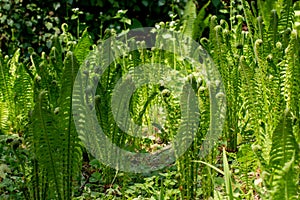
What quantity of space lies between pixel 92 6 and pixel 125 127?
2931 mm

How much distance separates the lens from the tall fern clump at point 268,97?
1.42m

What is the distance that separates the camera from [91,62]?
2.66 meters

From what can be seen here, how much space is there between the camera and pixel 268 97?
1980mm

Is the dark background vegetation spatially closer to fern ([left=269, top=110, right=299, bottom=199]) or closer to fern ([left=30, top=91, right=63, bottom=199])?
fern ([left=30, top=91, right=63, bottom=199])

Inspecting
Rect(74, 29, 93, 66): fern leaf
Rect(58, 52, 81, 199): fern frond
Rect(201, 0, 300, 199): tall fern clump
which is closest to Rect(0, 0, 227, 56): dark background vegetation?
Rect(74, 29, 93, 66): fern leaf

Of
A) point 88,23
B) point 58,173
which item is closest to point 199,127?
point 58,173

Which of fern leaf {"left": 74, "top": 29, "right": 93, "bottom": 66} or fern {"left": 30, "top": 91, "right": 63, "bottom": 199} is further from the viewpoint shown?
fern leaf {"left": 74, "top": 29, "right": 93, "bottom": 66}

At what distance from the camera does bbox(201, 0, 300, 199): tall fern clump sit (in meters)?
1.42

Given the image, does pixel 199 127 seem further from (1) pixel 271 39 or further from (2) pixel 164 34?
(2) pixel 164 34

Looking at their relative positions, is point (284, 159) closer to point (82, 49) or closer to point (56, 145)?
point (56, 145)

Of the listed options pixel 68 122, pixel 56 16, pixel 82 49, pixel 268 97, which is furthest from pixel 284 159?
pixel 56 16

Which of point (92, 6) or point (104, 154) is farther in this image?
point (92, 6)

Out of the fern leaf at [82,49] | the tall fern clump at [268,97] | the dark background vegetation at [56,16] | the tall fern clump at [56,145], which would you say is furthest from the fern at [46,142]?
the dark background vegetation at [56,16]

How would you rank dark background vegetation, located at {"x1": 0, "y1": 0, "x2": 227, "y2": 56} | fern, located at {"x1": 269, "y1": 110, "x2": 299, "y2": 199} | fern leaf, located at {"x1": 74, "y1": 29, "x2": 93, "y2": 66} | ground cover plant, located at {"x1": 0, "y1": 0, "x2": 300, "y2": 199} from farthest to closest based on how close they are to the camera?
1. dark background vegetation, located at {"x1": 0, "y1": 0, "x2": 227, "y2": 56}
2. fern leaf, located at {"x1": 74, "y1": 29, "x2": 93, "y2": 66}
3. ground cover plant, located at {"x1": 0, "y1": 0, "x2": 300, "y2": 199}
4. fern, located at {"x1": 269, "y1": 110, "x2": 299, "y2": 199}
